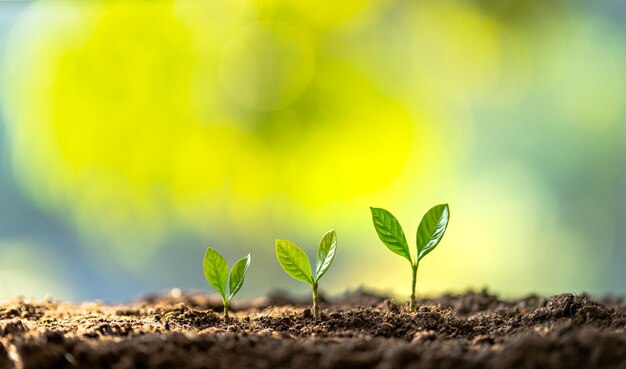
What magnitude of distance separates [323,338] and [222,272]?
0.30 metres

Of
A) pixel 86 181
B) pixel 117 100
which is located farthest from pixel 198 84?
pixel 86 181

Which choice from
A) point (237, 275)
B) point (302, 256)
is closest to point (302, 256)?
point (302, 256)

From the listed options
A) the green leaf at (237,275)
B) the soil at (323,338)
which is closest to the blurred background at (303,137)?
the soil at (323,338)

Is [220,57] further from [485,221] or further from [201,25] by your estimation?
[485,221]

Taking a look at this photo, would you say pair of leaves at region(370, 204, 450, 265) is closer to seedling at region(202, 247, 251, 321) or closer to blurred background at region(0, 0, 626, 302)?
seedling at region(202, 247, 251, 321)

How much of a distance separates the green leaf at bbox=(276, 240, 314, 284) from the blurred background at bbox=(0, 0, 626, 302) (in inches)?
66.7

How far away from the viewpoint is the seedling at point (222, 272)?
43.0 inches

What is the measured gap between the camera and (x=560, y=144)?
283 centimetres

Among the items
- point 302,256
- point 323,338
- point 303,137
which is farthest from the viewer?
point 303,137

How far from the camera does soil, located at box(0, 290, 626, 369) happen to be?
2.33 ft

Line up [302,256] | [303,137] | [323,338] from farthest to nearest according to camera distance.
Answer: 1. [303,137]
2. [302,256]
3. [323,338]

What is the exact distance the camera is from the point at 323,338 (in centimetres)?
88

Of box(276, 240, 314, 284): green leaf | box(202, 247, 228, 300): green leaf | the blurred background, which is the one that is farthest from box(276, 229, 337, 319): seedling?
the blurred background

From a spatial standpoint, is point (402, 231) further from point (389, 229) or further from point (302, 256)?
point (302, 256)
